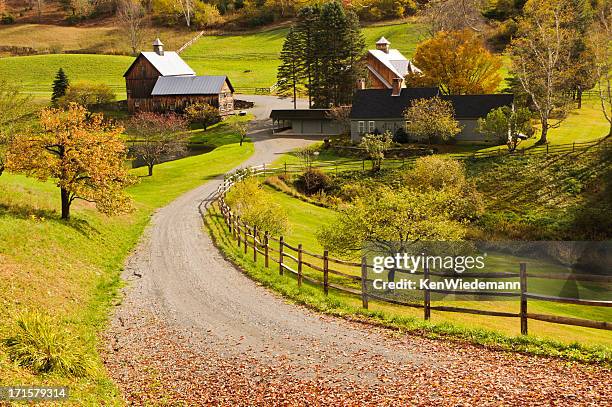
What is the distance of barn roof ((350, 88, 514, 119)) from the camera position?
62.4m

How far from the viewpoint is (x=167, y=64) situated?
93.5 meters

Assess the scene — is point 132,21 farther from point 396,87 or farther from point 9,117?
point 9,117

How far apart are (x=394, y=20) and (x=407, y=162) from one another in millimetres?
85252

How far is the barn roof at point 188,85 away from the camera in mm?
84938

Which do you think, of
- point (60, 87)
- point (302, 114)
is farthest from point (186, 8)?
point (302, 114)

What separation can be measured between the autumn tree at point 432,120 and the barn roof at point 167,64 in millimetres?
44478

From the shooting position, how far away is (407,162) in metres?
55.0

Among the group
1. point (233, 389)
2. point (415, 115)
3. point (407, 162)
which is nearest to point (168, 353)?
point (233, 389)

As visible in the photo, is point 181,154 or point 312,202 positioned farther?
point 181,154

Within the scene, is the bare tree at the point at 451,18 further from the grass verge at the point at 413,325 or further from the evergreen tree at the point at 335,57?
the grass verge at the point at 413,325

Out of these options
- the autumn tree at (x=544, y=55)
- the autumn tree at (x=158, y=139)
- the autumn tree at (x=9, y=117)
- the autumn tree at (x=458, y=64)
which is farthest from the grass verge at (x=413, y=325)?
the autumn tree at (x=458, y=64)

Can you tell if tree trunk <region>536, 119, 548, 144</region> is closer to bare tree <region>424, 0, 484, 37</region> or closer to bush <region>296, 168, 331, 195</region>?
bush <region>296, 168, 331, 195</region>

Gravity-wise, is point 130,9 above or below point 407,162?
above

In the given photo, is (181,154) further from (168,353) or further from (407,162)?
(168,353)
